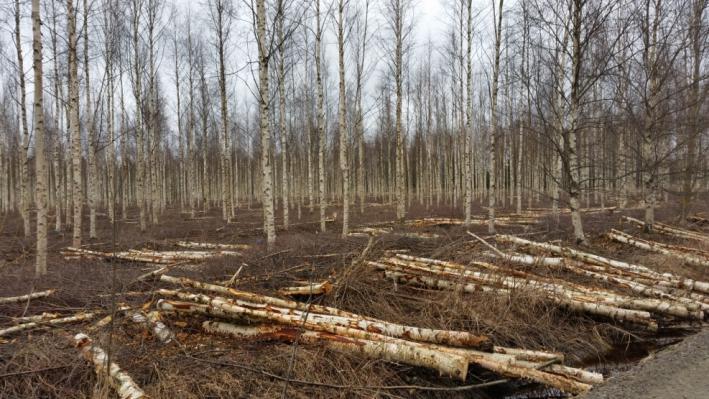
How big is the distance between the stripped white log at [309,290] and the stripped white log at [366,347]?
0.98 metres

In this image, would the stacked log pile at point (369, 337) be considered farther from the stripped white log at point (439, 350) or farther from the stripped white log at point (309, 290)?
the stripped white log at point (309, 290)

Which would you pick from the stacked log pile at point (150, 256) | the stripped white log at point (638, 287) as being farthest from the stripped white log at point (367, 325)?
the stacked log pile at point (150, 256)

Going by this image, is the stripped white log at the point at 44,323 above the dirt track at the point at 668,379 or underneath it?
above

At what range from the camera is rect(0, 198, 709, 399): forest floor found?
3.46m

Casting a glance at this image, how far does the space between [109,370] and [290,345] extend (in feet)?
5.72

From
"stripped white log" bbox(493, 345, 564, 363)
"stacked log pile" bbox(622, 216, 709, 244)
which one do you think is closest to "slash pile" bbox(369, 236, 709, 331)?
"stripped white log" bbox(493, 345, 564, 363)

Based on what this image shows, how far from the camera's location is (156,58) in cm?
1856

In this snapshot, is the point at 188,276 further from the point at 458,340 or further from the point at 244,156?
the point at 244,156

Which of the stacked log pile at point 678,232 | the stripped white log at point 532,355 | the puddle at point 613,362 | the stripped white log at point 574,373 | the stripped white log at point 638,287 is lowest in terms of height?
the puddle at point 613,362

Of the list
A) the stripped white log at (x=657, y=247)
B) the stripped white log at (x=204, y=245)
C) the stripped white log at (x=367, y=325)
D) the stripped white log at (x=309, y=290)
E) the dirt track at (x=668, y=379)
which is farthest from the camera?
the stripped white log at (x=204, y=245)

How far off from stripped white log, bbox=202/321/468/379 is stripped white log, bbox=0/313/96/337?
1.82 meters

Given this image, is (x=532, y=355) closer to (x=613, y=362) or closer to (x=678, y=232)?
(x=613, y=362)

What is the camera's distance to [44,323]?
4.44m

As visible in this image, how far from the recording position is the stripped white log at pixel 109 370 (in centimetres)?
305
